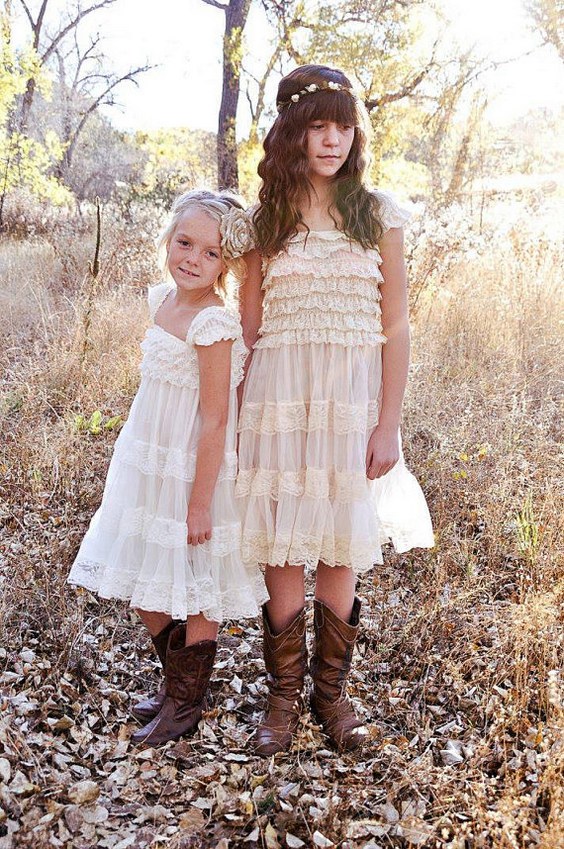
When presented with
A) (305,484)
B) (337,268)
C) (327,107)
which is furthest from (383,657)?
(327,107)

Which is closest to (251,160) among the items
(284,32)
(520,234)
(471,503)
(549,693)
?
(284,32)

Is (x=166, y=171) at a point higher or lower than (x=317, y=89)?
higher

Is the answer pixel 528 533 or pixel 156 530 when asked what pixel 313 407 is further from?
pixel 528 533

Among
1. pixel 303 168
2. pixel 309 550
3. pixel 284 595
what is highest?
pixel 303 168

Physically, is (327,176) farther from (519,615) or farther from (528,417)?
(528,417)

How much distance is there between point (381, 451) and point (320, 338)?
1.18 ft

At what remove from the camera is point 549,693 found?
83.7 inches

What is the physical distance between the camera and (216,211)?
6.46 ft

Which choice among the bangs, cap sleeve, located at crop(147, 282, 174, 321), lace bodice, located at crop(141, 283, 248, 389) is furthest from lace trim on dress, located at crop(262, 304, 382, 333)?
the bangs

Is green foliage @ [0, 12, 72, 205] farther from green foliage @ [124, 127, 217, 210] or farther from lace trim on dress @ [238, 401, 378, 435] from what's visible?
lace trim on dress @ [238, 401, 378, 435]

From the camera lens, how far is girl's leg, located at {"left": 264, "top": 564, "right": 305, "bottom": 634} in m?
2.10

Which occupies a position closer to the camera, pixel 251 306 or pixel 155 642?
pixel 251 306

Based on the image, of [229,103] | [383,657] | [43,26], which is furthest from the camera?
[43,26]

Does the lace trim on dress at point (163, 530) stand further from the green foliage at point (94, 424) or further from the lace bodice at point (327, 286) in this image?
the green foliage at point (94, 424)
